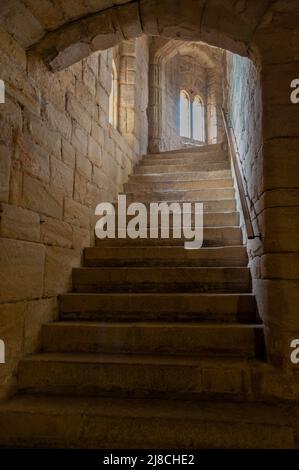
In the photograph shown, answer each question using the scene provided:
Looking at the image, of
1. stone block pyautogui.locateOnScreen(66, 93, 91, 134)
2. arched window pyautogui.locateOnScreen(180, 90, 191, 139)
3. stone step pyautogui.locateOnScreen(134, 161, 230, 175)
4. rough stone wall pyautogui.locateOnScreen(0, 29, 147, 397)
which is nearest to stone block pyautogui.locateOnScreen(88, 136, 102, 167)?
rough stone wall pyautogui.locateOnScreen(0, 29, 147, 397)

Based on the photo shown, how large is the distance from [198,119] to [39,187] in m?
9.78

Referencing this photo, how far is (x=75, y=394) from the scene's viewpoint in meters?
1.80

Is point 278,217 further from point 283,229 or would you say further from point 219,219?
point 219,219

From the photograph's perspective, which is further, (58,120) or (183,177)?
(183,177)

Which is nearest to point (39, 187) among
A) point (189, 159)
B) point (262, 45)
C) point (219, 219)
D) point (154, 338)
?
point (154, 338)

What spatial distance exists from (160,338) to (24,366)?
825mm

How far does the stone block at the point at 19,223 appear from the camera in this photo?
1.76 m

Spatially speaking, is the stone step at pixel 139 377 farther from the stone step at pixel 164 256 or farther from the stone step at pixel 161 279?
the stone step at pixel 164 256

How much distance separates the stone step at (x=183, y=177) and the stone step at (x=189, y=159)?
1.94ft

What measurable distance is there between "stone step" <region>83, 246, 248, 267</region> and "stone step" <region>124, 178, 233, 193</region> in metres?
1.34

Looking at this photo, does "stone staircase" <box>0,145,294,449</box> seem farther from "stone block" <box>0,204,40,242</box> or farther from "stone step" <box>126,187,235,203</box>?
"stone step" <box>126,187,235,203</box>

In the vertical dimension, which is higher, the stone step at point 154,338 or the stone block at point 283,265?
the stone block at point 283,265

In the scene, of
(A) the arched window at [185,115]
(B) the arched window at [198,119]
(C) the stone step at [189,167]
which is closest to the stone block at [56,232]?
(C) the stone step at [189,167]

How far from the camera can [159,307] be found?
226 centimetres
